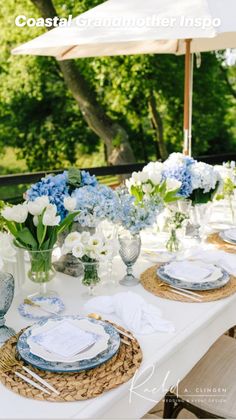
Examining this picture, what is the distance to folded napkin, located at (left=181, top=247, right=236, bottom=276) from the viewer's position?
1.63 meters

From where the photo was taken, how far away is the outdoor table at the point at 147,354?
35.5 inches

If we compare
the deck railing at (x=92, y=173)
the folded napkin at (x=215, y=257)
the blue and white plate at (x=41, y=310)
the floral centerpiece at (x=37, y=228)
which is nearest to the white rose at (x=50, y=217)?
the floral centerpiece at (x=37, y=228)

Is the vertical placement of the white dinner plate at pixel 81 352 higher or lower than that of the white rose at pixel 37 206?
lower

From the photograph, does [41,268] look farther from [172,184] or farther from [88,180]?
[172,184]

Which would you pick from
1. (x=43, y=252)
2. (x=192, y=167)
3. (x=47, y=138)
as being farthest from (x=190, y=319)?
(x=47, y=138)

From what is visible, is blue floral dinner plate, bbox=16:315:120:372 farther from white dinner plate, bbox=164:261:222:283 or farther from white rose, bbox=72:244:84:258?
white dinner plate, bbox=164:261:222:283

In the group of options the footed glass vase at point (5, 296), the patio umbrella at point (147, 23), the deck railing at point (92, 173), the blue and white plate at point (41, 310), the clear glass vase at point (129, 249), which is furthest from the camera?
the deck railing at point (92, 173)

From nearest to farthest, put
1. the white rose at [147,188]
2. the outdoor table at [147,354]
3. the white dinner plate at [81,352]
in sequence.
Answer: the outdoor table at [147,354] → the white dinner plate at [81,352] → the white rose at [147,188]

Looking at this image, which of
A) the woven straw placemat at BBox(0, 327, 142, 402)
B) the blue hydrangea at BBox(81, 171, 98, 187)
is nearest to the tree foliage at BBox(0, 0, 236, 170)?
the blue hydrangea at BBox(81, 171, 98, 187)

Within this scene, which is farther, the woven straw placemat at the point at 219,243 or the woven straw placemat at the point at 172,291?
the woven straw placemat at the point at 219,243

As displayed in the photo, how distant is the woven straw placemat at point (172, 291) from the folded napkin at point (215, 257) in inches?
3.0

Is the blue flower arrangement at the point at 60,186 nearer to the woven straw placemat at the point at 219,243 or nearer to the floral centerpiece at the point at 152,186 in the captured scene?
the floral centerpiece at the point at 152,186

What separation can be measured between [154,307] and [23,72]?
7488 mm

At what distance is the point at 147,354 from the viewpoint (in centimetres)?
109
